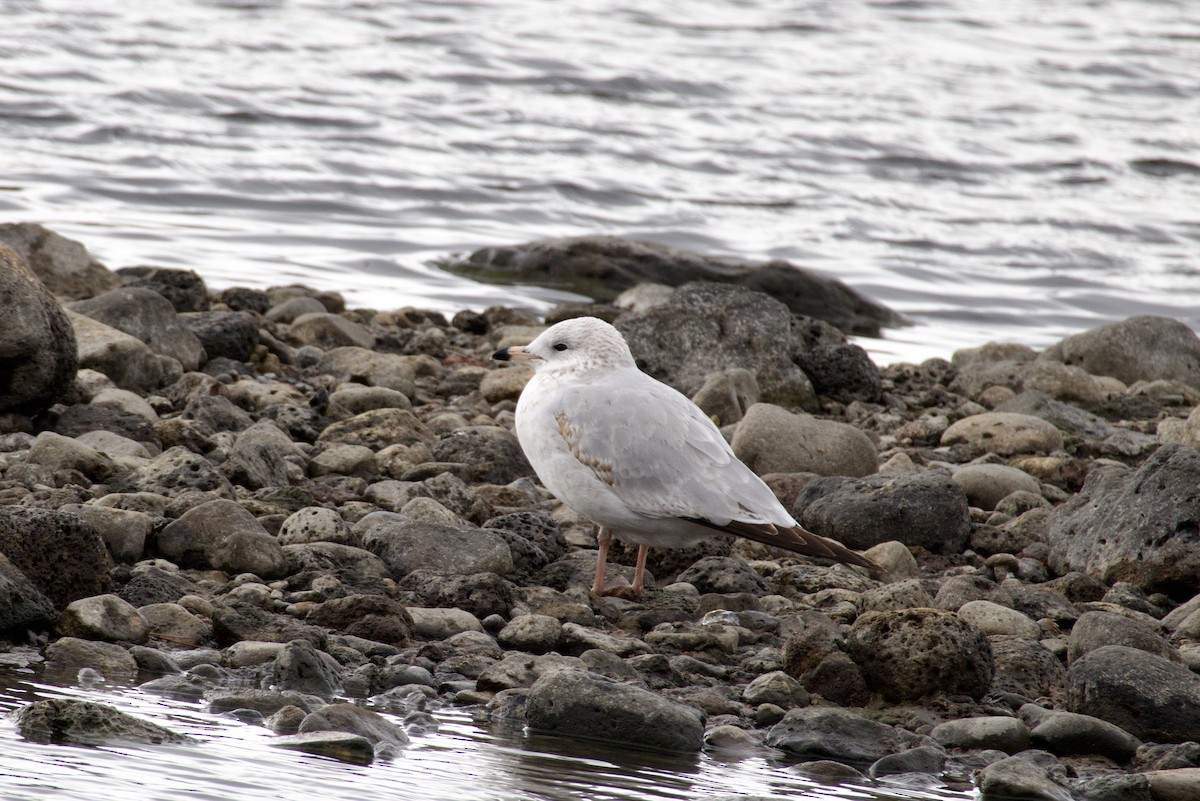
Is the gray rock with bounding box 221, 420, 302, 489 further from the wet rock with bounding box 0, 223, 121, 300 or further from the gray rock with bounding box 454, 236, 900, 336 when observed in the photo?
the gray rock with bounding box 454, 236, 900, 336

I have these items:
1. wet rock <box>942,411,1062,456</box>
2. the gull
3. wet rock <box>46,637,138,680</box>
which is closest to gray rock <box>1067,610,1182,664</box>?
the gull

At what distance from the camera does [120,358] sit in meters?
8.73

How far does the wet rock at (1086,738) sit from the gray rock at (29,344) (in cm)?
515

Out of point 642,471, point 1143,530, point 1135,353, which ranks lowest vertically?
point 1135,353

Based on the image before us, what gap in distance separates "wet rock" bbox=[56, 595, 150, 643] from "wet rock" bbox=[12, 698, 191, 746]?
0.92m

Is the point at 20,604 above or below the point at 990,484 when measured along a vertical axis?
above

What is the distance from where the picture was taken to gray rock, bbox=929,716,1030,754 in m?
4.97

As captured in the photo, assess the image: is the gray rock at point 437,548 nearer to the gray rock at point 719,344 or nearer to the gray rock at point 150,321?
the gray rock at point 150,321

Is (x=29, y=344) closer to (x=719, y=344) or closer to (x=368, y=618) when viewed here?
(x=368, y=618)

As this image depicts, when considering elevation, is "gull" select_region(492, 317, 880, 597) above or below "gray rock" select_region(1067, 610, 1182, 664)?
above

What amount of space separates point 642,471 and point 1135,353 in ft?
24.5

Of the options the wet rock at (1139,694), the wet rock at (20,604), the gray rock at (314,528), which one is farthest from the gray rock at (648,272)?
the wet rock at (20,604)

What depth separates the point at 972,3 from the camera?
97.4 ft

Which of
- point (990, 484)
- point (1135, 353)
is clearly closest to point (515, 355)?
point (990, 484)
